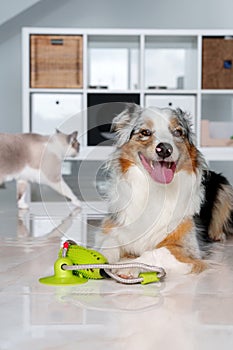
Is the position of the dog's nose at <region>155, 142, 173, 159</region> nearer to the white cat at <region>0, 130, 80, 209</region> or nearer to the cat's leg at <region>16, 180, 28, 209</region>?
the white cat at <region>0, 130, 80, 209</region>

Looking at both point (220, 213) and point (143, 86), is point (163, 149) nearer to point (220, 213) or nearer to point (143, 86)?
point (220, 213)

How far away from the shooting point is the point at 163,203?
1.99m

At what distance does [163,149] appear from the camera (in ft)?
6.00

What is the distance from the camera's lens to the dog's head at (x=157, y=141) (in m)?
1.86

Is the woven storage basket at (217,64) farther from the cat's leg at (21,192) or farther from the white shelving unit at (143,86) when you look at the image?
the cat's leg at (21,192)

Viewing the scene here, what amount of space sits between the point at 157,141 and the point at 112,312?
0.65m

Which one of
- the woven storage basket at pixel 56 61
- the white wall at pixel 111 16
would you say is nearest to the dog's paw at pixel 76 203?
the woven storage basket at pixel 56 61

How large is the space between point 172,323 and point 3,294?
0.51 metres

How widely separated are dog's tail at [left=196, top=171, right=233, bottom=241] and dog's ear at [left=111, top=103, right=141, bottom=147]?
55cm

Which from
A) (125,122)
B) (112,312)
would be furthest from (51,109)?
(112,312)

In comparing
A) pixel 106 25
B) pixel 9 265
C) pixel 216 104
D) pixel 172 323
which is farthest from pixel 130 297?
pixel 106 25

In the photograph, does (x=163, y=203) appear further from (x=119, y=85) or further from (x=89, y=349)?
(x=119, y=85)

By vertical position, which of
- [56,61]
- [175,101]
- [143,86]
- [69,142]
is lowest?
[69,142]

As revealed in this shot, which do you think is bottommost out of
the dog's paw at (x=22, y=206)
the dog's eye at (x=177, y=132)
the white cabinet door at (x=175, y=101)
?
the dog's paw at (x=22, y=206)
